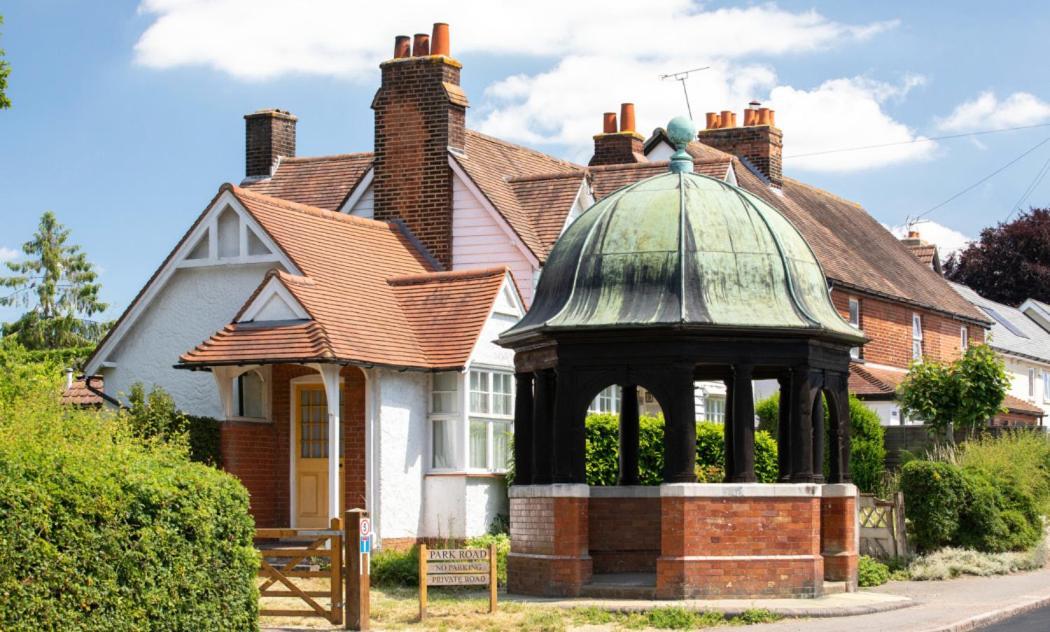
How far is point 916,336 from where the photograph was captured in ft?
143

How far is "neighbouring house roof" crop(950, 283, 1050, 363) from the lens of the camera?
57062 mm

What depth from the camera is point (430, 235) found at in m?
29.8

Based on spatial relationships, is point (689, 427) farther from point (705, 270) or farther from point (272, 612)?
point (272, 612)

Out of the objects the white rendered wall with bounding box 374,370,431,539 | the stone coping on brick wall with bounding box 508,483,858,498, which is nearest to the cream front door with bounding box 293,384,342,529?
the white rendered wall with bounding box 374,370,431,539

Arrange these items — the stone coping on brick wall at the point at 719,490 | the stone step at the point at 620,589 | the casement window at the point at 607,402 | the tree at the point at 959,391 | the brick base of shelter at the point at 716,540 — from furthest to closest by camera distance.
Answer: the tree at the point at 959,391 → the casement window at the point at 607,402 → the stone step at the point at 620,589 → the stone coping on brick wall at the point at 719,490 → the brick base of shelter at the point at 716,540

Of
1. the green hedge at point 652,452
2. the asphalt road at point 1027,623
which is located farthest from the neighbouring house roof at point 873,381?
the asphalt road at point 1027,623

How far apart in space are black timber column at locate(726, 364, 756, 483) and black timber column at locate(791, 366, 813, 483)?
2.20ft

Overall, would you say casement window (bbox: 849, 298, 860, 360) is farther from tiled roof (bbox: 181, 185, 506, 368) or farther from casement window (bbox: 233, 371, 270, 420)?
casement window (bbox: 233, 371, 270, 420)

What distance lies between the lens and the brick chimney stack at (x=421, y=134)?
29.6 meters

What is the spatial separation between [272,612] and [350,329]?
7.19 meters

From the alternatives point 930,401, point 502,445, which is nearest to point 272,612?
point 502,445

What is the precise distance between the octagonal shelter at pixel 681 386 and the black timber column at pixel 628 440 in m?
1.37

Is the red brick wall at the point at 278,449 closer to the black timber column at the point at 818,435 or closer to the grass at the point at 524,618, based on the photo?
the grass at the point at 524,618

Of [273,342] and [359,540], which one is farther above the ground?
[273,342]
